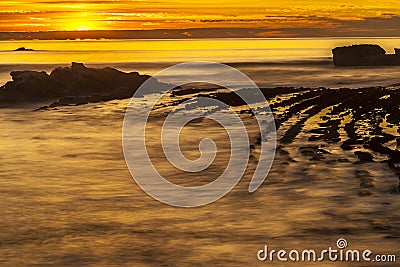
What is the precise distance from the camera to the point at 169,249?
13484 mm

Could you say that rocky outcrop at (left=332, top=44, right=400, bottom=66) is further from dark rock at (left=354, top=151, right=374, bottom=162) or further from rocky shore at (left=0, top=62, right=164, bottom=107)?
dark rock at (left=354, top=151, right=374, bottom=162)

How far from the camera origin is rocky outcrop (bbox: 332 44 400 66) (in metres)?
92.9

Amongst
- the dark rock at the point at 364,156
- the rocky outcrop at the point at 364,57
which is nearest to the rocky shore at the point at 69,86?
the dark rock at the point at 364,156

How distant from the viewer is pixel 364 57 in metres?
94.8

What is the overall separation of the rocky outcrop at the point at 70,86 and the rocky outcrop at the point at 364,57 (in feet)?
148

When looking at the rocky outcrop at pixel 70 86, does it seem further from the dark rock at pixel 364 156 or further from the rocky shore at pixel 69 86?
the dark rock at pixel 364 156

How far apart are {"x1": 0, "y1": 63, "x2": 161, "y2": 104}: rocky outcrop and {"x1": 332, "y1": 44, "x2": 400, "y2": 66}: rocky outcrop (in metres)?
45.2

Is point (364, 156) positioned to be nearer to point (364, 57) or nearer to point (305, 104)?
point (305, 104)

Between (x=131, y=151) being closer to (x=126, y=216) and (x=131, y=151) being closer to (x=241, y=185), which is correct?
(x=241, y=185)

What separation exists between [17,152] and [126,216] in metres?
11.1

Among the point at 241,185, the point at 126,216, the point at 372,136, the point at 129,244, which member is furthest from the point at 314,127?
the point at 129,244

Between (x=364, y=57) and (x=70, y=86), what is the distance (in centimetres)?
5429

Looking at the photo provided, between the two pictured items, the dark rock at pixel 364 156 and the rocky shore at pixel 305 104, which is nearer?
the dark rock at pixel 364 156

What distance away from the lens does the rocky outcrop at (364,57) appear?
305ft
